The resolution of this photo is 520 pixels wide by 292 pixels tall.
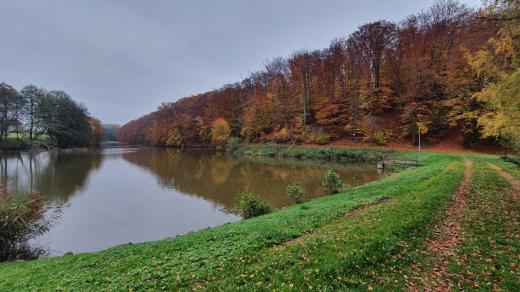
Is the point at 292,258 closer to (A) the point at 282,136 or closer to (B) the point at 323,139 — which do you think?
(B) the point at 323,139

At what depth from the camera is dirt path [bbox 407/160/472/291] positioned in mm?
3544

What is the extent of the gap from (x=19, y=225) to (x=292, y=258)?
8.35 meters

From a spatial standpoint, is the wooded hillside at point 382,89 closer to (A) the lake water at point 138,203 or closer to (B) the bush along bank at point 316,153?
(B) the bush along bank at point 316,153

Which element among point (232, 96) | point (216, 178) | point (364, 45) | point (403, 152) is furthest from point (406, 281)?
point (232, 96)

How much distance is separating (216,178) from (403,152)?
2074cm

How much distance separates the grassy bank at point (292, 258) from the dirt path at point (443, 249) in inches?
4.8

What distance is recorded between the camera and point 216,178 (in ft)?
72.8

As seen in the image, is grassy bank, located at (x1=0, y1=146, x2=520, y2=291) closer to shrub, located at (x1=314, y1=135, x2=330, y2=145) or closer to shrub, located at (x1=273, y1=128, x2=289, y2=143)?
shrub, located at (x1=314, y1=135, x2=330, y2=145)

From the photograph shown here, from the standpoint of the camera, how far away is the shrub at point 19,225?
736 cm

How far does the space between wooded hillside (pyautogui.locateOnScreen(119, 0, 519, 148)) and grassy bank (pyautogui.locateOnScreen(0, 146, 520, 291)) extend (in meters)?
17.5

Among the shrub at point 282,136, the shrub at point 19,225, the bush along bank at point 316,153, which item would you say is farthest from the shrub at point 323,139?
the shrub at point 19,225

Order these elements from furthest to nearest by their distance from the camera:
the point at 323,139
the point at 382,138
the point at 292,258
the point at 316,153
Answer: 1. the point at 323,139
2. the point at 316,153
3. the point at 382,138
4. the point at 292,258

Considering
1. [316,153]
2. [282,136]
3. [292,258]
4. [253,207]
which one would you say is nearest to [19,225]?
[253,207]

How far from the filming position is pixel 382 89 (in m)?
36.6
